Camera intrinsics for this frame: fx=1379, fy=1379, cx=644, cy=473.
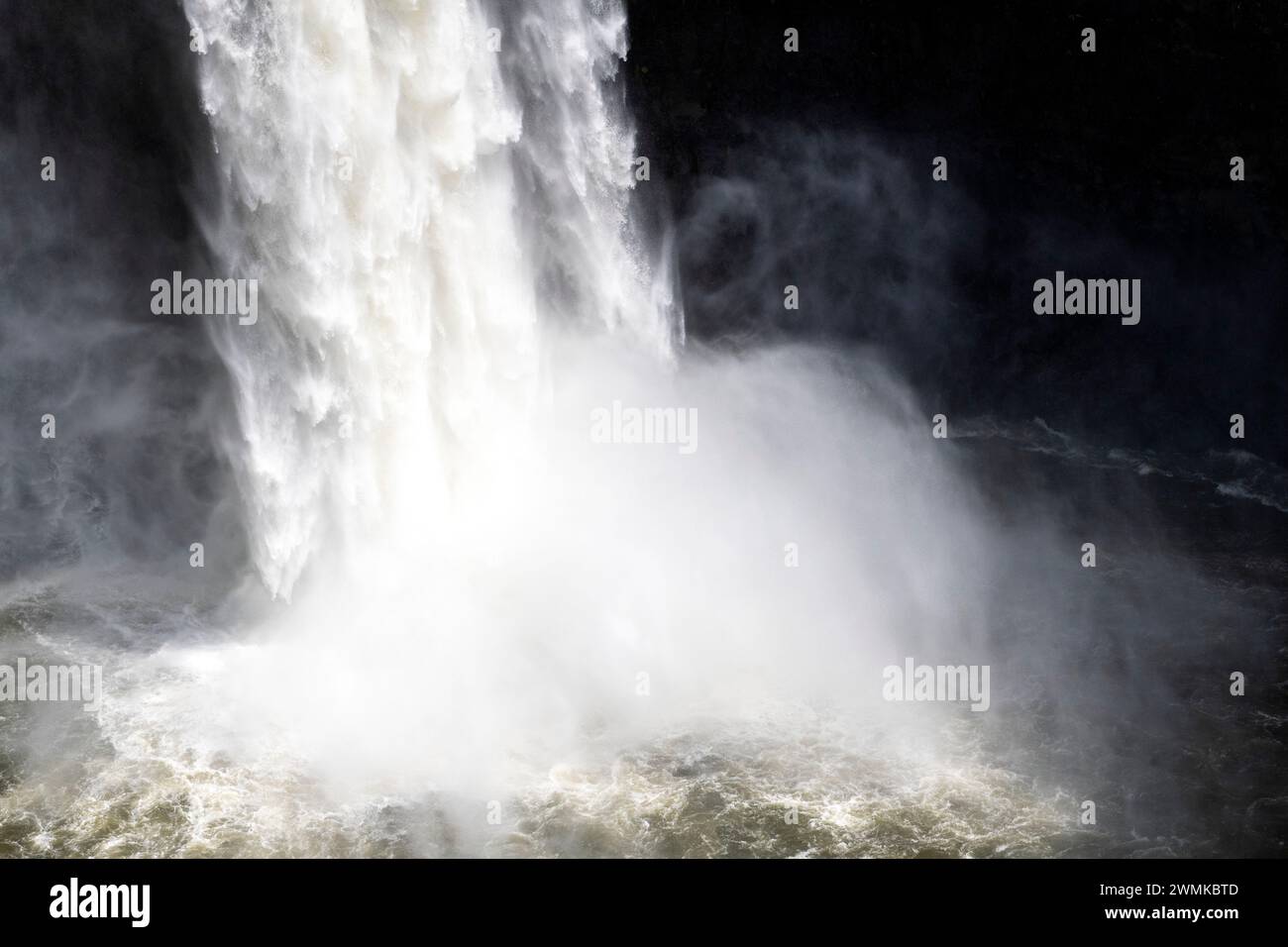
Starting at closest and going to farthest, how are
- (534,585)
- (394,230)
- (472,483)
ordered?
1. (394,230)
2. (534,585)
3. (472,483)

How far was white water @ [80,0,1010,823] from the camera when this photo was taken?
32.8 m

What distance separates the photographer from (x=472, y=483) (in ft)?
123

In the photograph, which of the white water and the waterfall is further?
the waterfall

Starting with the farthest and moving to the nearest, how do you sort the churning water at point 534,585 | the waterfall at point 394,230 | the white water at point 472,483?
the waterfall at point 394,230
the white water at point 472,483
the churning water at point 534,585

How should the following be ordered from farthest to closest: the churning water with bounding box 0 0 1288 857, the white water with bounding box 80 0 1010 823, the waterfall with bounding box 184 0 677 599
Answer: the waterfall with bounding box 184 0 677 599 → the white water with bounding box 80 0 1010 823 → the churning water with bounding box 0 0 1288 857

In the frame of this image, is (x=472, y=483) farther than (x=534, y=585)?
Yes

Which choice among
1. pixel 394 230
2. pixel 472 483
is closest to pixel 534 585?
pixel 472 483

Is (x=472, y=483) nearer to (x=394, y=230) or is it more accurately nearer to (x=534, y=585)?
(x=534, y=585)

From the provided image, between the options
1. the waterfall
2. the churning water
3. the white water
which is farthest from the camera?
the waterfall

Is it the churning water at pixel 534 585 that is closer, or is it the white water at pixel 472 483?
the churning water at pixel 534 585

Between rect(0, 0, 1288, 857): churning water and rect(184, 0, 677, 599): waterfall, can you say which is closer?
rect(0, 0, 1288, 857): churning water

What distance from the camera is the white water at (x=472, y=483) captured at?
32844mm

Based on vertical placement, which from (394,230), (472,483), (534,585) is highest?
(394,230)

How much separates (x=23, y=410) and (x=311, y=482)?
13.2 meters
